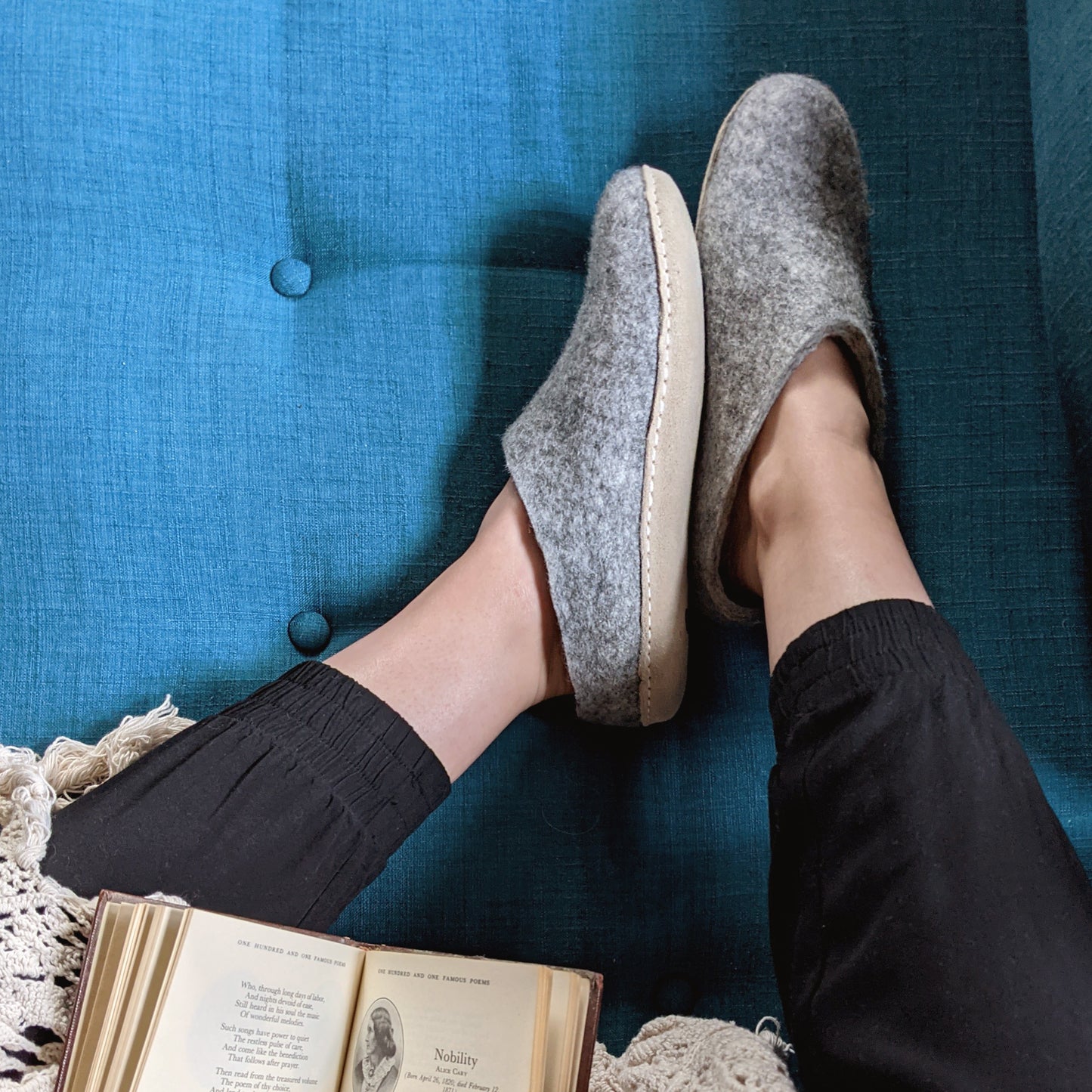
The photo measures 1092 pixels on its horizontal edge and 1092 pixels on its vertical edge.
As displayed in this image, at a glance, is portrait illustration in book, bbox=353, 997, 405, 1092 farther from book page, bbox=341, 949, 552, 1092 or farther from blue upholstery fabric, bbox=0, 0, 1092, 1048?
blue upholstery fabric, bbox=0, 0, 1092, 1048

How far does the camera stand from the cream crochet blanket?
0.42m

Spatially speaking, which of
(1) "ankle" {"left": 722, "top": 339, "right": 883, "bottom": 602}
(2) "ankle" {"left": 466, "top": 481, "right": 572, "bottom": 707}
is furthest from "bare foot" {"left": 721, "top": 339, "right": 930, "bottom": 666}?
(2) "ankle" {"left": 466, "top": 481, "right": 572, "bottom": 707}

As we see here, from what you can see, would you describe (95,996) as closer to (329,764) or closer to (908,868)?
(329,764)

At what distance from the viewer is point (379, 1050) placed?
448 millimetres

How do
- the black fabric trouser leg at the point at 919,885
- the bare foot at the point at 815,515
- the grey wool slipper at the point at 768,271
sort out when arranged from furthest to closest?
the grey wool slipper at the point at 768,271, the bare foot at the point at 815,515, the black fabric trouser leg at the point at 919,885

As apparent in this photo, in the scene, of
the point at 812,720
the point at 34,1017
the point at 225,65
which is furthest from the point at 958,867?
the point at 225,65

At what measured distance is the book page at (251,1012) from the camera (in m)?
0.41

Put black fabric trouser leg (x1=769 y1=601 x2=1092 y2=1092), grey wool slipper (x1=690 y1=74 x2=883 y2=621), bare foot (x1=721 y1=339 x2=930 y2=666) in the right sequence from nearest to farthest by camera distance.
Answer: black fabric trouser leg (x1=769 y1=601 x2=1092 y2=1092), bare foot (x1=721 y1=339 x2=930 y2=666), grey wool slipper (x1=690 y1=74 x2=883 y2=621)

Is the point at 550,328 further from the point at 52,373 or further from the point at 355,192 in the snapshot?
the point at 52,373

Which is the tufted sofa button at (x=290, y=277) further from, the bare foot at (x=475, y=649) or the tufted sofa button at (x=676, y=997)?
the tufted sofa button at (x=676, y=997)

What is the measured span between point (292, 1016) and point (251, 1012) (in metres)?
0.02

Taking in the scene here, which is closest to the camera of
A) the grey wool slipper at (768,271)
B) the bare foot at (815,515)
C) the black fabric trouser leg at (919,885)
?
the black fabric trouser leg at (919,885)

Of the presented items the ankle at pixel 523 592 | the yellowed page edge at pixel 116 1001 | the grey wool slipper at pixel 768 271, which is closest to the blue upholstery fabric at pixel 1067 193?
the grey wool slipper at pixel 768 271

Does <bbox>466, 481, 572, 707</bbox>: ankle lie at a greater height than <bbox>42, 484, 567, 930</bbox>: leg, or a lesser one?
greater
